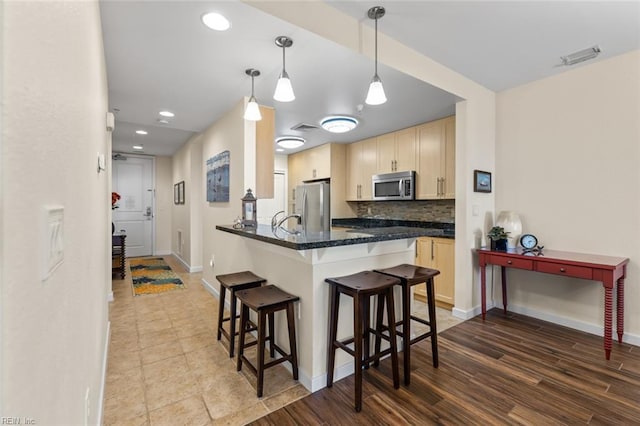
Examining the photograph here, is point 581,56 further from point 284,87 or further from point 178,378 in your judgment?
point 178,378

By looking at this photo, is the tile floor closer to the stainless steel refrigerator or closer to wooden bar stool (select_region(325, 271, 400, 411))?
wooden bar stool (select_region(325, 271, 400, 411))

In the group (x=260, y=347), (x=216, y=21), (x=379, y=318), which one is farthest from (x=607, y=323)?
(x=216, y=21)

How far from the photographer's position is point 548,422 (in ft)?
5.51

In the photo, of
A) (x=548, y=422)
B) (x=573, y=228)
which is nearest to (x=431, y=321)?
(x=548, y=422)

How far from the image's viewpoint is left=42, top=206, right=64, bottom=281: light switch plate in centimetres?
56

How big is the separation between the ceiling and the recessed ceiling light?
1.4 inches

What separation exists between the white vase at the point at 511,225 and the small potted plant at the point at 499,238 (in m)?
0.08

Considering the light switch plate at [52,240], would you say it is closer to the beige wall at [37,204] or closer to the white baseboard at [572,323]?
the beige wall at [37,204]

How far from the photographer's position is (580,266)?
2.53 m

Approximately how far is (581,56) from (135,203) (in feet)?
26.2

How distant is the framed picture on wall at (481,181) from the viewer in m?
3.18

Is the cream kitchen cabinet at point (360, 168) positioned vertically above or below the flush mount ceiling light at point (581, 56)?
below

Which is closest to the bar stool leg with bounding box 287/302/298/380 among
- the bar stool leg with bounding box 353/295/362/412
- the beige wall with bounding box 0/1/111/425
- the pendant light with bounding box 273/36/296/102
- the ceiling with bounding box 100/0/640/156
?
the bar stool leg with bounding box 353/295/362/412

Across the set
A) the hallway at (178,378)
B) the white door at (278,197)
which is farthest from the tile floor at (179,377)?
the white door at (278,197)
